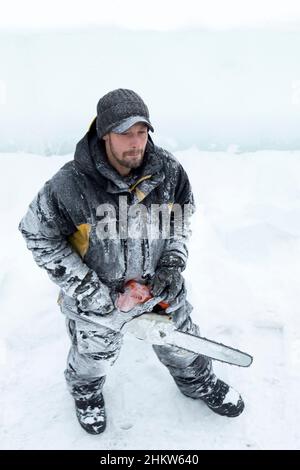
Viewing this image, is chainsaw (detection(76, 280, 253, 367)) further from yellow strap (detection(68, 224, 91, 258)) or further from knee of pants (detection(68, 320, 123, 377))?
yellow strap (detection(68, 224, 91, 258))

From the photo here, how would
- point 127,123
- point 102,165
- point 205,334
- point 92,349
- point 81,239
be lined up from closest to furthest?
point 127,123, point 102,165, point 81,239, point 92,349, point 205,334

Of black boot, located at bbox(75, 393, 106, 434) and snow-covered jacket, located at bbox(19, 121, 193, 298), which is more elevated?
snow-covered jacket, located at bbox(19, 121, 193, 298)

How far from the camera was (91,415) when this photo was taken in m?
2.35

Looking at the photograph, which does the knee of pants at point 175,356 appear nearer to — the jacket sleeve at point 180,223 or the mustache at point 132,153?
the jacket sleeve at point 180,223

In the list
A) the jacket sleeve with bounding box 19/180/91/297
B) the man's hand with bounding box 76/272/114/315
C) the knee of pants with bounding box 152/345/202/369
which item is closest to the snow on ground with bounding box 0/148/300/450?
the knee of pants with bounding box 152/345/202/369

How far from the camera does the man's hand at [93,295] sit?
1.94 m

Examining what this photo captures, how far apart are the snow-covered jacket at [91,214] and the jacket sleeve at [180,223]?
48mm

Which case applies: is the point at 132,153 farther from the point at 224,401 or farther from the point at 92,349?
the point at 224,401

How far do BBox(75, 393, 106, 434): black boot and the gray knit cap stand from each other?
1.44 m

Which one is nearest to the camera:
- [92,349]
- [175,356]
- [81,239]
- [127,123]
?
[127,123]

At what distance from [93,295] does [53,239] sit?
0.99ft

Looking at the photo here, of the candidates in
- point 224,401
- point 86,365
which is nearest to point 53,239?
point 86,365

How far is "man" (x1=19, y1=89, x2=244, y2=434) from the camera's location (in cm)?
178

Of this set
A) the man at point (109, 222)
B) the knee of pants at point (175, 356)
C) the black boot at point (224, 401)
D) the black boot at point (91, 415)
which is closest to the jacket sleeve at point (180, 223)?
the man at point (109, 222)
